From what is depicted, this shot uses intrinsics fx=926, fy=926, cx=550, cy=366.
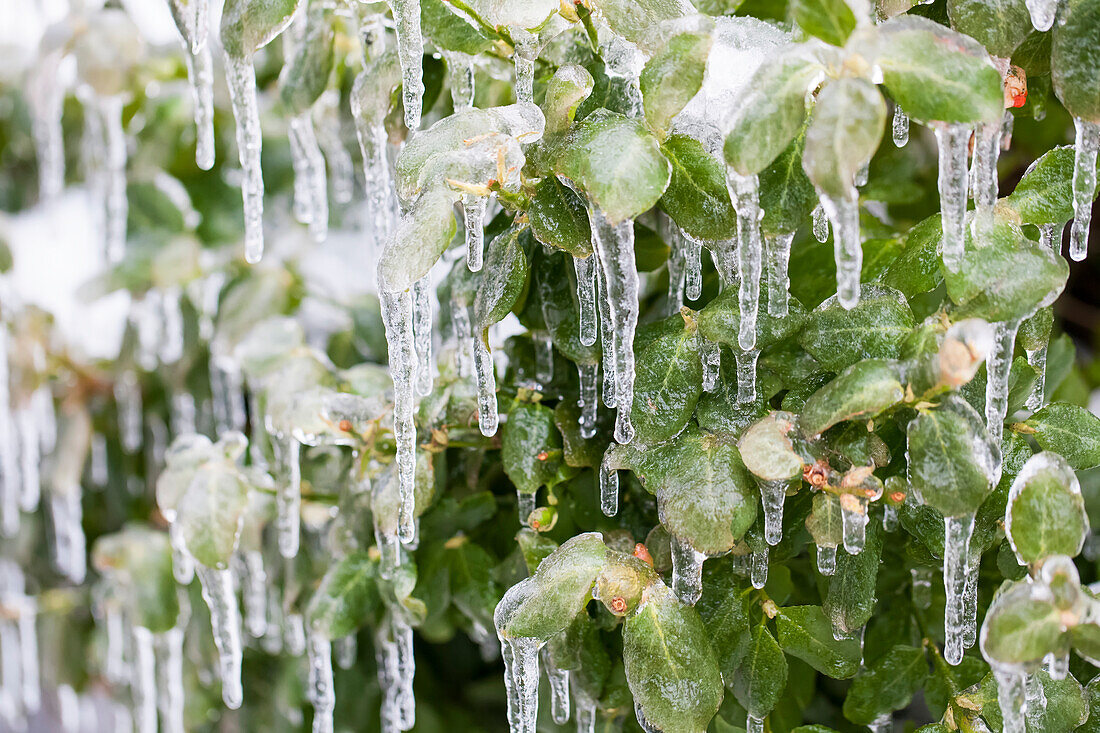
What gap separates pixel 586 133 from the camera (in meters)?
0.45

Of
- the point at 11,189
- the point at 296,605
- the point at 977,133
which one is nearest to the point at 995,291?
the point at 977,133

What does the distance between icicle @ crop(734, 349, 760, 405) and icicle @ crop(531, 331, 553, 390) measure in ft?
0.49

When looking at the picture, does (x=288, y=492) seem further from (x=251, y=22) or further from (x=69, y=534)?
(x=69, y=534)

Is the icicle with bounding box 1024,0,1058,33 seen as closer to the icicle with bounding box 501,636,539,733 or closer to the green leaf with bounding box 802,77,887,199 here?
the green leaf with bounding box 802,77,887,199

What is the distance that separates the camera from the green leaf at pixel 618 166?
419 millimetres

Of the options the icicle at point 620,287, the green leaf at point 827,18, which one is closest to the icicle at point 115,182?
the icicle at point 620,287

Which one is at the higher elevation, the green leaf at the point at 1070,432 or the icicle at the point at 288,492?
the green leaf at the point at 1070,432

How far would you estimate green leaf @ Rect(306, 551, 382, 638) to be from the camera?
0.66 m

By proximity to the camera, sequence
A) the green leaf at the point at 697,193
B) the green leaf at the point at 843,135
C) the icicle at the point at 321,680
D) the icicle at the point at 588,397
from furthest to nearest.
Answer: the icicle at the point at 321,680 < the icicle at the point at 588,397 < the green leaf at the point at 697,193 < the green leaf at the point at 843,135

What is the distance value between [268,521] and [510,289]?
404 millimetres

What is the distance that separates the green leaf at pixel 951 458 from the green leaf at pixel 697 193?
0.45 feet

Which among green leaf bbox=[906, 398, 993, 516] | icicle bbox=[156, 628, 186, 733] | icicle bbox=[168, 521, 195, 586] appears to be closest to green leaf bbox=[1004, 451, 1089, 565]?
green leaf bbox=[906, 398, 993, 516]

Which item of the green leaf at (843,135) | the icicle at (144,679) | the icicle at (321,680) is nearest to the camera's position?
the green leaf at (843,135)

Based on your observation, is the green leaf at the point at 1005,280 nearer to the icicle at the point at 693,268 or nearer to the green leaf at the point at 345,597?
the icicle at the point at 693,268
